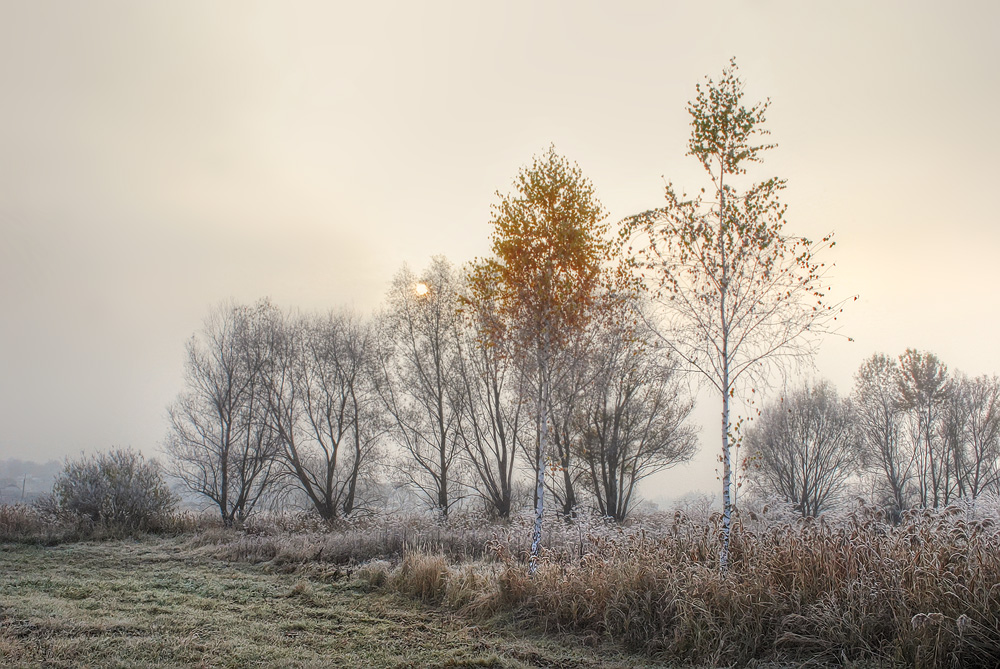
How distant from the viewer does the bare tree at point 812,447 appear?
1159 inches

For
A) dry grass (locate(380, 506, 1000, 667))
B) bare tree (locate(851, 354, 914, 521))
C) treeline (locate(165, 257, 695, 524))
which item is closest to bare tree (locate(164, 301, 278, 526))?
treeline (locate(165, 257, 695, 524))

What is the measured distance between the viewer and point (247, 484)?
2139 cm

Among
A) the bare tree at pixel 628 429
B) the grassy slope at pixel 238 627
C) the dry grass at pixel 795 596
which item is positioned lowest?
the grassy slope at pixel 238 627

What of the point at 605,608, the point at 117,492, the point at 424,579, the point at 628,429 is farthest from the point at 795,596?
the point at 117,492

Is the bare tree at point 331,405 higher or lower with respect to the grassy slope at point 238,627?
higher

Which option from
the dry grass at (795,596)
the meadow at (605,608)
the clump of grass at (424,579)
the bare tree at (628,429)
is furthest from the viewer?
the bare tree at (628,429)

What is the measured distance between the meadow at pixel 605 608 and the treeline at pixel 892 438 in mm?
20775

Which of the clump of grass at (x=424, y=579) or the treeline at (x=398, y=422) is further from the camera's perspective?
the treeline at (x=398, y=422)

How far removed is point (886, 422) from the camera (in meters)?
27.3

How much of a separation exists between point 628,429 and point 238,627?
15331mm

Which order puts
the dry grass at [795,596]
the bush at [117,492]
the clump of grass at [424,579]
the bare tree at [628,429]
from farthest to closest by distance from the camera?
the bare tree at [628,429]
the bush at [117,492]
the clump of grass at [424,579]
the dry grass at [795,596]

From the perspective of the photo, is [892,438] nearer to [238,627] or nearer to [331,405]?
[331,405]

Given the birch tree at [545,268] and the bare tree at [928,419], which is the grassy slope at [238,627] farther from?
the bare tree at [928,419]

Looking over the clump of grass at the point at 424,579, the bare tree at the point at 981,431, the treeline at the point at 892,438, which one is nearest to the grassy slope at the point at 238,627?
the clump of grass at the point at 424,579
